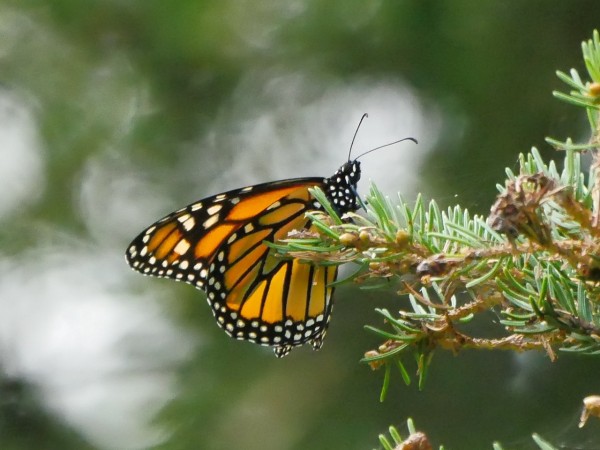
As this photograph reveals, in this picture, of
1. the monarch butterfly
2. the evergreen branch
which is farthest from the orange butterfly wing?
the evergreen branch

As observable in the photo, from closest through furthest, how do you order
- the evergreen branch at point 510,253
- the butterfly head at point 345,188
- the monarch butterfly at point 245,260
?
the evergreen branch at point 510,253 → the butterfly head at point 345,188 → the monarch butterfly at point 245,260

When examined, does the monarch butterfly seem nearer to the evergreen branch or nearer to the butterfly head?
the butterfly head

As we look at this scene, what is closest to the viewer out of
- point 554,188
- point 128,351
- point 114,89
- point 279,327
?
point 554,188

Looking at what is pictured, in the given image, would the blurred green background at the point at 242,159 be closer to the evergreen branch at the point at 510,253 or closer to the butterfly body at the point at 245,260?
the butterfly body at the point at 245,260

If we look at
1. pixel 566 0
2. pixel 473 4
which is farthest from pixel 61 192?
pixel 566 0

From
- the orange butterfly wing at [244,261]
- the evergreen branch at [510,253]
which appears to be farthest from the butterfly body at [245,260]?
the evergreen branch at [510,253]

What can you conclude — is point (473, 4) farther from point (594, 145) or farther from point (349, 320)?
point (594, 145)

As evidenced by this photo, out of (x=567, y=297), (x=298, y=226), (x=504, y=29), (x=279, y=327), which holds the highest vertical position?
(x=504, y=29)
